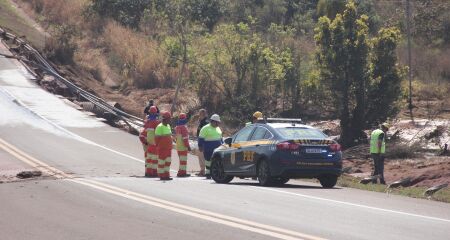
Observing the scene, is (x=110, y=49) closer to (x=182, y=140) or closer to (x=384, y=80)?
(x=384, y=80)

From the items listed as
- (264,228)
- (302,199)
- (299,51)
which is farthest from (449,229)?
(299,51)

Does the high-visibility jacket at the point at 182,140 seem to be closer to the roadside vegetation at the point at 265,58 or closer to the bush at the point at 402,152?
the roadside vegetation at the point at 265,58

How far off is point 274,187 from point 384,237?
24.4 ft

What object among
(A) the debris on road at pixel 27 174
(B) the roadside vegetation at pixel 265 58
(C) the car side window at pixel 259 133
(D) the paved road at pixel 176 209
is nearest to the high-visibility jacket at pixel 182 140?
(D) the paved road at pixel 176 209

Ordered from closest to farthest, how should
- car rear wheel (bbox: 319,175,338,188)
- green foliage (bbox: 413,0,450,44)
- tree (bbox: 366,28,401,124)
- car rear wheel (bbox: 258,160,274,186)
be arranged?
car rear wheel (bbox: 258,160,274,186) → car rear wheel (bbox: 319,175,338,188) → tree (bbox: 366,28,401,124) → green foliage (bbox: 413,0,450,44)

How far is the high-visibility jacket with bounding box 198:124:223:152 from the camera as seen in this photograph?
2147 cm

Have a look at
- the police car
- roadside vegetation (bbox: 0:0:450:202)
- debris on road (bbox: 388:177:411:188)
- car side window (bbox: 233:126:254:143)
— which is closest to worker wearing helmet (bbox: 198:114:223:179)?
car side window (bbox: 233:126:254:143)

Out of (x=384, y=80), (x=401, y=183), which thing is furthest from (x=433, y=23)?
(x=401, y=183)

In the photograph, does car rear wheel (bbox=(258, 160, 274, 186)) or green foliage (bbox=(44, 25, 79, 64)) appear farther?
green foliage (bbox=(44, 25, 79, 64))

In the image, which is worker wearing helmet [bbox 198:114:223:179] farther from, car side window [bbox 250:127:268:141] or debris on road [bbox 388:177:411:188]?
debris on road [bbox 388:177:411:188]

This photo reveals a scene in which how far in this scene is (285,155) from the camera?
18.0m

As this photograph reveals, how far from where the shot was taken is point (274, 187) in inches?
717

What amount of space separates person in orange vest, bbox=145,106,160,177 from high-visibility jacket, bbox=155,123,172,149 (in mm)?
395

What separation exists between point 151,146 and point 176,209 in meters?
8.15
